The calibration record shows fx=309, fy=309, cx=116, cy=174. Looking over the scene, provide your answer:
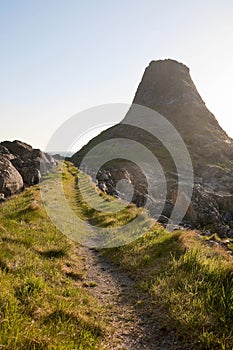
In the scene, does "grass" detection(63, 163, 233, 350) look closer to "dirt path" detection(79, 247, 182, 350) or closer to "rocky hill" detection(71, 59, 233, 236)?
"dirt path" detection(79, 247, 182, 350)

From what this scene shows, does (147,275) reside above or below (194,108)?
below

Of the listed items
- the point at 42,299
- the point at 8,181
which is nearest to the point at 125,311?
the point at 42,299

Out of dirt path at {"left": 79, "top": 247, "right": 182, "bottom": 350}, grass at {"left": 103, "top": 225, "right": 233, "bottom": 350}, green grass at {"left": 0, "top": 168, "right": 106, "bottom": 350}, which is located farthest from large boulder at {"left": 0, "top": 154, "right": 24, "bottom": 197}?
dirt path at {"left": 79, "top": 247, "right": 182, "bottom": 350}

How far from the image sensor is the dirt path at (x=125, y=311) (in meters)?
7.78

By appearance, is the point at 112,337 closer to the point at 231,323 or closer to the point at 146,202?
the point at 231,323

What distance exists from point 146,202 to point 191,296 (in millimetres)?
31069

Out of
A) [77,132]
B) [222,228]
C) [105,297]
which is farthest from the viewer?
[222,228]

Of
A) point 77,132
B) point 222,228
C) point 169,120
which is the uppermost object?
point 169,120

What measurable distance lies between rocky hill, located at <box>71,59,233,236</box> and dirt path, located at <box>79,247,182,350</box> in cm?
1659

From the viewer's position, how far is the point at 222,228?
33344 mm

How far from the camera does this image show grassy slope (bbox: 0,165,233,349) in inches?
273

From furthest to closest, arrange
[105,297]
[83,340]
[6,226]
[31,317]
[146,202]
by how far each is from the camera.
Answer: [146,202] < [6,226] < [105,297] < [31,317] < [83,340]

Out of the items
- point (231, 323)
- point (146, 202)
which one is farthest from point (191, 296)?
point (146, 202)

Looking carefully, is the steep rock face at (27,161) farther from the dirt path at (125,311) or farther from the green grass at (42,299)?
the dirt path at (125,311)
